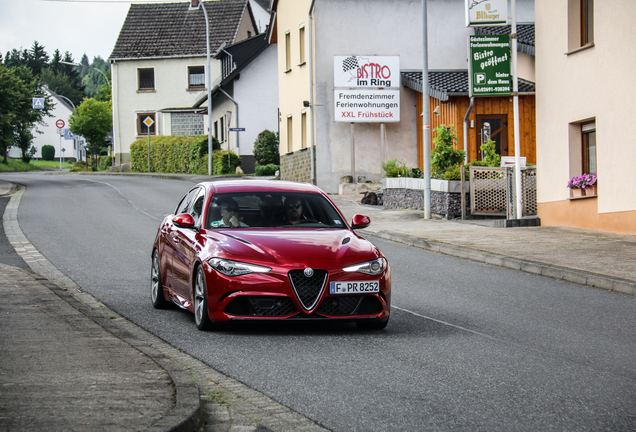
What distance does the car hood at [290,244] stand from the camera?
26.8 ft

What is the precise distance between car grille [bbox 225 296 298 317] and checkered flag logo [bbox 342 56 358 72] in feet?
86.2

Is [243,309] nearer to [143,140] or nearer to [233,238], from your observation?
[233,238]

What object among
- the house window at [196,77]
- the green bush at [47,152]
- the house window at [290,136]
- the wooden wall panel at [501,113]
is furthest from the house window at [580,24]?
the green bush at [47,152]

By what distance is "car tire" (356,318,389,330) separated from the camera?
8.66 meters

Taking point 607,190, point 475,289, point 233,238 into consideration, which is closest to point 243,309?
point 233,238

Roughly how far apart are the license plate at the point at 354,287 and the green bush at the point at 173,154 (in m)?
43.2

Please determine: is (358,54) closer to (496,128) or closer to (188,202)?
(496,128)

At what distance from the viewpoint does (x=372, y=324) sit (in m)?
8.82

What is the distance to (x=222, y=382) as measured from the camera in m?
6.44

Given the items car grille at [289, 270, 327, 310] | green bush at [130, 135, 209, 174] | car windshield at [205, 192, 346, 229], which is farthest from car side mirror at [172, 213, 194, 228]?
green bush at [130, 135, 209, 174]

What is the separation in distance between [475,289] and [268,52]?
43.1 metres

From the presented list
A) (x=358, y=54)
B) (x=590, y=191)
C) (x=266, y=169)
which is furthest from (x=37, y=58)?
(x=590, y=191)

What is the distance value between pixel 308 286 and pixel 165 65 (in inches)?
2378

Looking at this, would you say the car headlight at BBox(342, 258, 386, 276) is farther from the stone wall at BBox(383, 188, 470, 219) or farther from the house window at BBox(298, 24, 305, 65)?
the house window at BBox(298, 24, 305, 65)
